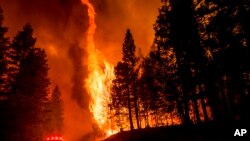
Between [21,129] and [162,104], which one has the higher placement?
[162,104]

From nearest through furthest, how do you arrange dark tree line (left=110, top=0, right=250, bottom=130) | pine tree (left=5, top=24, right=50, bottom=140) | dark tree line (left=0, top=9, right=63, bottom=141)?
dark tree line (left=110, top=0, right=250, bottom=130) → dark tree line (left=0, top=9, right=63, bottom=141) → pine tree (left=5, top=24, right=50, bottom=140)

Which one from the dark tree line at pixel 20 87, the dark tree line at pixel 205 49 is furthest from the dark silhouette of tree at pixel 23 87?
the dark tree line at pixel 205 49

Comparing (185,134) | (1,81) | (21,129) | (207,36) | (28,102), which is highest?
(207,36)

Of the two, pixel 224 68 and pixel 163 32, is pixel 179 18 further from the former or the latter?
pixel 224 68

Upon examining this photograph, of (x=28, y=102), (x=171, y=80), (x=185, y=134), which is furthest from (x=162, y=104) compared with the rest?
(x=28, y=102)

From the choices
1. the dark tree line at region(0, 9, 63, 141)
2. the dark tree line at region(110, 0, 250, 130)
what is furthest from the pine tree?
the dark tree line at region(110, 0, 250, 130)

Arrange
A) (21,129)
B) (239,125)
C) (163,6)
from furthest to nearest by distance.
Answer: (163,6) < (21,129) < (239,125)

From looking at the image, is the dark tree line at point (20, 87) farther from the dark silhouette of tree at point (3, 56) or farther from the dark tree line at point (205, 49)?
the dark tree line at point (205, 49)

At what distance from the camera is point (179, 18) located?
95.3 feet

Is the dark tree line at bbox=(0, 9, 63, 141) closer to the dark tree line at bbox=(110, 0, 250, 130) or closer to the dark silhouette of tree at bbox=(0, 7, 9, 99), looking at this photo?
the dark silhouette of tree at bbox=(0, 7, 9, 99)

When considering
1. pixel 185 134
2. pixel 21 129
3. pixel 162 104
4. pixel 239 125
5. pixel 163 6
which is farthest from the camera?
pixel 162 104

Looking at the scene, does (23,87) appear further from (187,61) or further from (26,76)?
(187,61)

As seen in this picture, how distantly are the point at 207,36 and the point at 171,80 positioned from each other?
250 inches

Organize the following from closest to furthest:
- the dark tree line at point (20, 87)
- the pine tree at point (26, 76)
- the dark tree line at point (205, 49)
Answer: the dark tree line at point (205, 49), the dark tree line at point (20, 87), the pine tree at point (26, 76)
